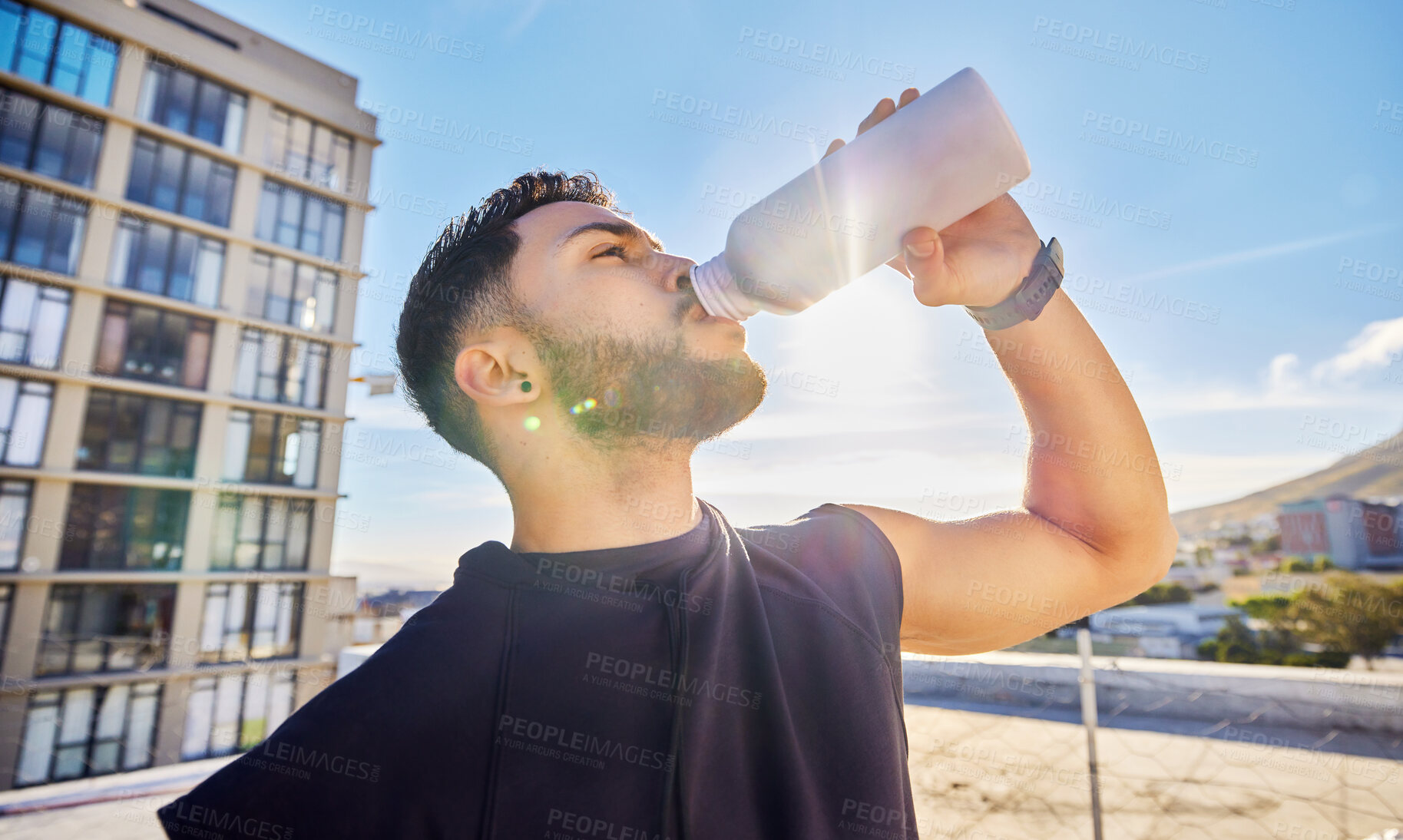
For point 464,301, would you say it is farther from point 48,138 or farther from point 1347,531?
point 1347,531

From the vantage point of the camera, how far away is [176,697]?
12.5 meters

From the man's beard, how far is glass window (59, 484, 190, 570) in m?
15.2

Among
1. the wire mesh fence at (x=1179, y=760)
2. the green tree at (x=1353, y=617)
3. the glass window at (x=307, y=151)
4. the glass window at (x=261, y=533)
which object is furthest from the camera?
the glass window at (x=307, y=151)

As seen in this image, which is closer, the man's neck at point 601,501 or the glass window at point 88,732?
the man's neck at point 601,501

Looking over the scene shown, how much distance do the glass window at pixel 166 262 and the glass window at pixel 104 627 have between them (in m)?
5.62

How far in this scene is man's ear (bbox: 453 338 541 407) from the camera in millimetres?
1113

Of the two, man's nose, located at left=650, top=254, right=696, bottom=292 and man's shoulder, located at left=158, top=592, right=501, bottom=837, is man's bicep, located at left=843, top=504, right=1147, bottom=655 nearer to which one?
man's nose, located at left=650, top=254, right=696, bottom=292

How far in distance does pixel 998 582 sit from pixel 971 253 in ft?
1.88

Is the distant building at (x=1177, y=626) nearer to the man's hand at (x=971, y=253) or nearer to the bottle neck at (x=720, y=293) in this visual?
the man's hand at (x=971, y=253)

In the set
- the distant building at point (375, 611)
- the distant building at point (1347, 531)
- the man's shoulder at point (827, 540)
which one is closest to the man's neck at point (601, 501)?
the man's shoulder at point (827, 540)

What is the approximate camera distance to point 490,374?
114 cm

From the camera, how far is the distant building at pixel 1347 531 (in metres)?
10.6

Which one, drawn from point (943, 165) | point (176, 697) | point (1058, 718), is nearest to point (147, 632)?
point (176, 697)

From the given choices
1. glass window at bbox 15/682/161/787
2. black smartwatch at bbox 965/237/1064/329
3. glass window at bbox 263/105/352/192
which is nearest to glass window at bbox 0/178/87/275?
glass window at bbox 263/105/352/192
